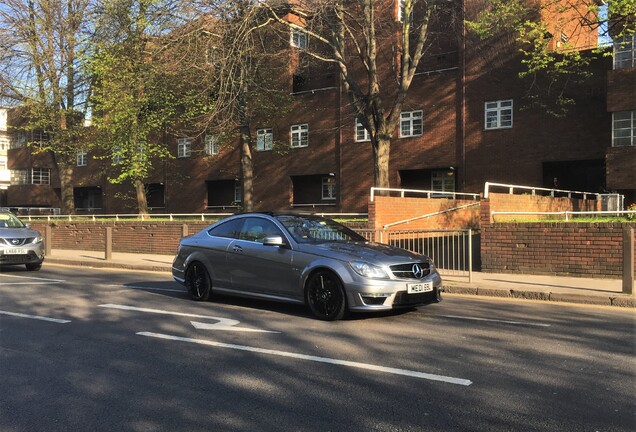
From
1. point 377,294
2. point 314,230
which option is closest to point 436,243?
point 314,230

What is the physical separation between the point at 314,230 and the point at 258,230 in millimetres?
907

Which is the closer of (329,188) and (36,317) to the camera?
(36,317)

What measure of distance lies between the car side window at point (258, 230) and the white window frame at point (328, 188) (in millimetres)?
22284

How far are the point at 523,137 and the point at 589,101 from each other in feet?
9.98

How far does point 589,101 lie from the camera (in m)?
22.9

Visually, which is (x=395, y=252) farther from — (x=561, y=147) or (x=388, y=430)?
(x=561, y=147)

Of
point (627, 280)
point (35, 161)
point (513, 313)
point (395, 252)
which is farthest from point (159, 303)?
point (35, 161)

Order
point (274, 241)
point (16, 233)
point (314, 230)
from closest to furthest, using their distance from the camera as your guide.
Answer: point (274, 241)
point (314, 230)
point (16, 233)

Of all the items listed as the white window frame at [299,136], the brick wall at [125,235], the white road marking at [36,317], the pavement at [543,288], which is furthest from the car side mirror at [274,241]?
the white window frame at [299,136]

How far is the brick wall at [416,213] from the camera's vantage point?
1491 centimetres

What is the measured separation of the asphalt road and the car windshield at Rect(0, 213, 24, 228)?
24.5 ft

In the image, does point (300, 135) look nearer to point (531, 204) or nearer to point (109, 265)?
point (531, 204)

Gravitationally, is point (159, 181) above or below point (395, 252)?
above

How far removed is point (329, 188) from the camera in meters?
31.3
